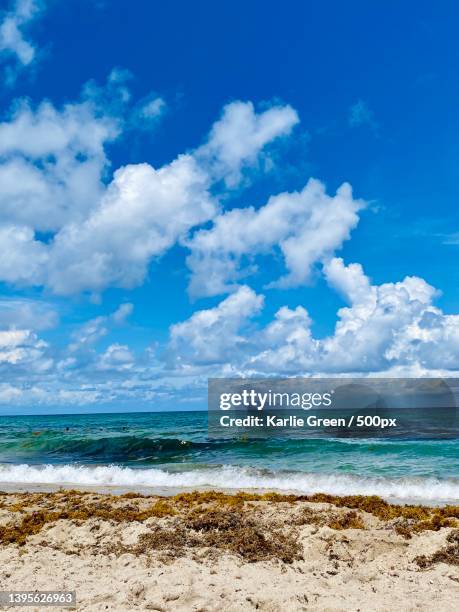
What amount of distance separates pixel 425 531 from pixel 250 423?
4417cm

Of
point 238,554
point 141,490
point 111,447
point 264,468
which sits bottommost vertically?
point 111,447

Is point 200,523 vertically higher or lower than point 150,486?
higher

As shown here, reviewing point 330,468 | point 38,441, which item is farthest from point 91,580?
point 38,441

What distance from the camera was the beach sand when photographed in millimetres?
6711

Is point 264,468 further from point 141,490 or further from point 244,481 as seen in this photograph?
point 141,490

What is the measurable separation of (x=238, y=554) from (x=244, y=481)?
32.8ft

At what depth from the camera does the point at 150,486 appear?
17.6 metres

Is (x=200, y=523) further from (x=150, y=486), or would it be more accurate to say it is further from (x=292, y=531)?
(x=150, y=486)

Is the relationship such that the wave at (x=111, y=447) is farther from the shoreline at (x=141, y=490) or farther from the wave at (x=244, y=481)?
the shoreline at (x=141, y=490)

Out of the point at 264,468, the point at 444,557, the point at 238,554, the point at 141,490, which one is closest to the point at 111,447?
the point at 264,468

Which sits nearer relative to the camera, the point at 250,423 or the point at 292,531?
the point at 292,531

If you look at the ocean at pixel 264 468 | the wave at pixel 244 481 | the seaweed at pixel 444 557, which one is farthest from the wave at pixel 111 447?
the seaweed at pixel 444 557

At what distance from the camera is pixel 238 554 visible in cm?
840

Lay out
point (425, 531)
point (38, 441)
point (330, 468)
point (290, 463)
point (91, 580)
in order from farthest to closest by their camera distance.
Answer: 1. point (38, 441)
2. point (290, 463)
3. point (330, 468)
4. point (425, 531)
5. point (91, 580)
